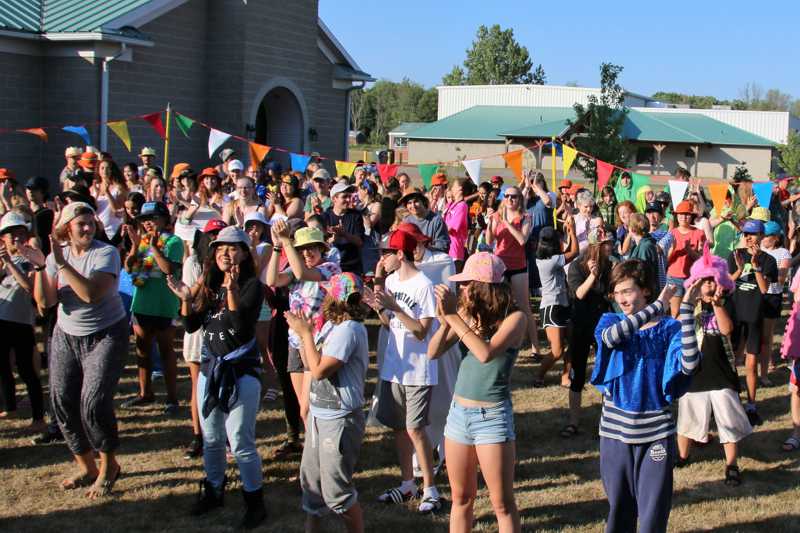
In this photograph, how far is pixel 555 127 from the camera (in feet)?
169

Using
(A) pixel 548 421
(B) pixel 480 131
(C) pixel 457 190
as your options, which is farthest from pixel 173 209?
(B) pixel 480 131

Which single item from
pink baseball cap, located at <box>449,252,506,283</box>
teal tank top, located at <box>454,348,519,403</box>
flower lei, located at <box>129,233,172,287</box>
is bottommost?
teal tank top, located at <box>454,348,519,403</box>

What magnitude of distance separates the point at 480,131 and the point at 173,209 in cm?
4795

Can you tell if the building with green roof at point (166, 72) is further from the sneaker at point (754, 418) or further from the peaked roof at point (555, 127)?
the peaked roof at point (555, 127)

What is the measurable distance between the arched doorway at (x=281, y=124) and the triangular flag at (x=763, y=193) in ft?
39.1

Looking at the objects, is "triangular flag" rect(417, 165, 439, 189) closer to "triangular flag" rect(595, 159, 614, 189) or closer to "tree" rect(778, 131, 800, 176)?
"triangular flag" rect(595, 159, 614, 189)

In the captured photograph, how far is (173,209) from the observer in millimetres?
9844

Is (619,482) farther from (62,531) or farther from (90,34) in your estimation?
(90,34)

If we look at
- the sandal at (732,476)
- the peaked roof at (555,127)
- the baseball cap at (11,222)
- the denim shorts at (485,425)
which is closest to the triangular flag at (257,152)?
the baseball cap at (11,222)

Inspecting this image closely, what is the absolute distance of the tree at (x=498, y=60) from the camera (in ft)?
313

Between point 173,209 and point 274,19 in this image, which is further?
point 274,19

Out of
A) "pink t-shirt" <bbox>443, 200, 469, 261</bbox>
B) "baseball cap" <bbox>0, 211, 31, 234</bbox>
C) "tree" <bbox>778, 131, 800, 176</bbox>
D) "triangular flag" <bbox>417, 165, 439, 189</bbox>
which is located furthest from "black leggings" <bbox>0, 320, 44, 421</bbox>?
"tree" <bbox>778, 131, 800, 176</bbox>

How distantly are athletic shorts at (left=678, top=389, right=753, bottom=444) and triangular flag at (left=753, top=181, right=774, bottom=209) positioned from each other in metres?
6.79

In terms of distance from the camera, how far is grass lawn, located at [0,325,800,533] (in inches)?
204
